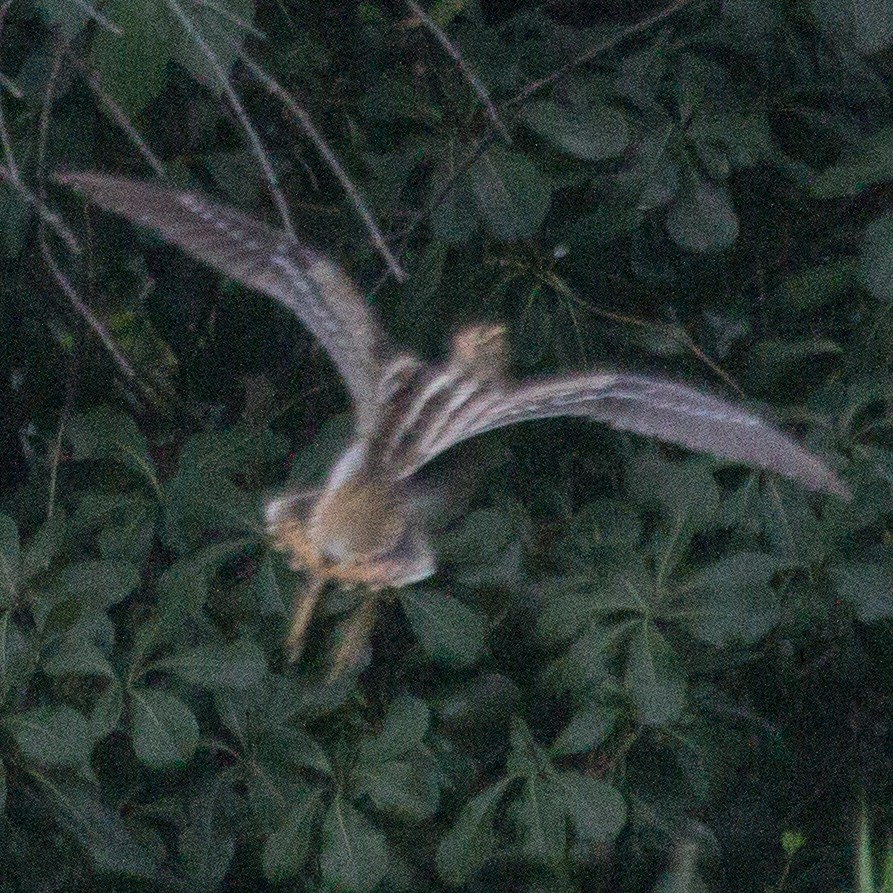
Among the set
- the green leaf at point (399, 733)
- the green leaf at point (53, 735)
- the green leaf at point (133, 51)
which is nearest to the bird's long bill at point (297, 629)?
the green leaf at point (399, 733)

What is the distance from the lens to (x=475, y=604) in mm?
2148

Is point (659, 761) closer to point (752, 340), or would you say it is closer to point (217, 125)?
point (752, 340)

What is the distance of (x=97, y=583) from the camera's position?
2.04m

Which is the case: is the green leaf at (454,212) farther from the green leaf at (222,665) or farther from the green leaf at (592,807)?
the green leaf at (592,807)

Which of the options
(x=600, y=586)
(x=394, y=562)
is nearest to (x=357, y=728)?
(x=600, y=586)

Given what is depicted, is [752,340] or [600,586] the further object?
[752,340]

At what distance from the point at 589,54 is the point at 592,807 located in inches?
36.5

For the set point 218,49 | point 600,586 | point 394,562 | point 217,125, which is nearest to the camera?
point 394,562

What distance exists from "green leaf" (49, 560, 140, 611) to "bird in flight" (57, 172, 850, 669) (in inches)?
20.2

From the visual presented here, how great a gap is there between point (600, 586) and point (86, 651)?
0.63 metres

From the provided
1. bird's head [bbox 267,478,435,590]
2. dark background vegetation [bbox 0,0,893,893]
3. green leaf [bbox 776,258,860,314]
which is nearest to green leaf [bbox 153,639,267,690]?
dark background vegetation [bbox 0,0,893,893]

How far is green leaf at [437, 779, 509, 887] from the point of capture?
2098 millimetres

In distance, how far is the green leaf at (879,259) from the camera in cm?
212

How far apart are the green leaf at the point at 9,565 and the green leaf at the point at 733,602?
2.66ft
